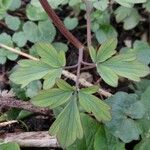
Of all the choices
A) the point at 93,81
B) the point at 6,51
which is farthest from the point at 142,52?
the point at 6,51

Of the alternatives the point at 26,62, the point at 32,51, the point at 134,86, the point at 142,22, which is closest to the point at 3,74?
the point at 32,51

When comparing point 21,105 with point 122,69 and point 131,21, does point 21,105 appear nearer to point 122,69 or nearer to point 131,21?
point 122,69

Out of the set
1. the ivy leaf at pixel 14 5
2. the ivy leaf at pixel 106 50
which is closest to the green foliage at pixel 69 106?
the ivy leaf at pixel 106 50

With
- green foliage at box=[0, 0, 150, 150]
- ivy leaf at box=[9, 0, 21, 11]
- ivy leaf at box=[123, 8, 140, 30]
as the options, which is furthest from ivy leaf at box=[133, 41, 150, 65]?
ivy leaf at box=[9, 0, 21, 11]

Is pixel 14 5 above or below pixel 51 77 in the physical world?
above

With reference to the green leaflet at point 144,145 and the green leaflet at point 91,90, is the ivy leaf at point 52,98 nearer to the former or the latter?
the green leaflet at point 91,90

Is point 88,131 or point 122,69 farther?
point 88,131

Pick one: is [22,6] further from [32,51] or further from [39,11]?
[32,51]
